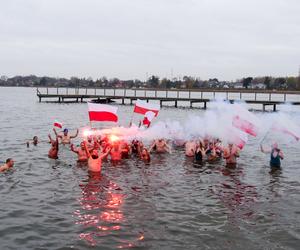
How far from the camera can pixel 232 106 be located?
2159 cm

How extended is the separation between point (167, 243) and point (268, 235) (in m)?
3.23

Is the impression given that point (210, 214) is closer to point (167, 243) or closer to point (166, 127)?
point (167, 243)

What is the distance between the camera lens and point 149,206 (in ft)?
49.4

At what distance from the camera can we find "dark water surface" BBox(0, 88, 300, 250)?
40.0 ft

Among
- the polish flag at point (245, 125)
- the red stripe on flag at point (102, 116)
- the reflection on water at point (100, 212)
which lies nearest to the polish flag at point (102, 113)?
the red stripe on flag at point (102, 116)

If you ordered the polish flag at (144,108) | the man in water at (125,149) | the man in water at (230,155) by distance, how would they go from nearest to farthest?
1. the man in water at (230,155)
2. the man in water at (125,149)
3. the polish flag at (144,108)

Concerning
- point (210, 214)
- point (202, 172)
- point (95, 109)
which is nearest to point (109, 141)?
point (95, 109)

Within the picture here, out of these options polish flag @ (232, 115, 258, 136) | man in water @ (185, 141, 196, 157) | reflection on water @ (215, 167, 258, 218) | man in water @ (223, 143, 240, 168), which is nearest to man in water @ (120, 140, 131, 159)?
man in water @ (185, 141, 196, 157)

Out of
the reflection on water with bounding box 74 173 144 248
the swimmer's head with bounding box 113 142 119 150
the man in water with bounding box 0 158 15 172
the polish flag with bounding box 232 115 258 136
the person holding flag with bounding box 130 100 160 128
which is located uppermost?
the person holding flag with bounding box 130 100 160 128

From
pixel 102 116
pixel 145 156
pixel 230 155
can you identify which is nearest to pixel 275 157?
pixel 230 155

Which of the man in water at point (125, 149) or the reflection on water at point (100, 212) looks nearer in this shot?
the reflection on water at point (100, 212)

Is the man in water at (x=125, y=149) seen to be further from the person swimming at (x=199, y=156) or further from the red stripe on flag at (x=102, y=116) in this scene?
the person swimming at (x=199, y=156)

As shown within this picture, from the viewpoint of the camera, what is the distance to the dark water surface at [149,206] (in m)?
12.2

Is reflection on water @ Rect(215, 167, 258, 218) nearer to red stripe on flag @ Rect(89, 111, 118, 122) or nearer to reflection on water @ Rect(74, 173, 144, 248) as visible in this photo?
reflection on water @ Rect(74, 173, 144, 248)
